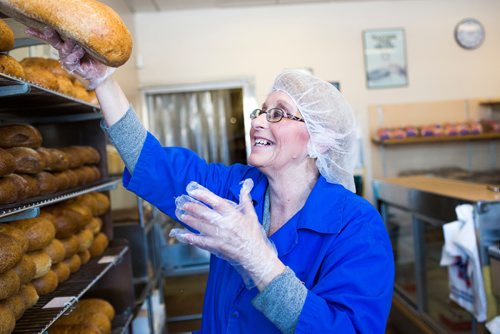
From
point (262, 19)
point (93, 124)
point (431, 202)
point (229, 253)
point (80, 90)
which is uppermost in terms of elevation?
point (262, 19)

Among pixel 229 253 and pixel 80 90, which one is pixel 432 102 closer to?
pixel 80 90

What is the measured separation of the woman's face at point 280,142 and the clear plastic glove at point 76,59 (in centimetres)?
47

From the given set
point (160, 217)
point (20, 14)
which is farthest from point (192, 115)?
point (20, 14)

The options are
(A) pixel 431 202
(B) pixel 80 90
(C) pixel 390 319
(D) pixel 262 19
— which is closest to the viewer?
(B) pixel 80 90

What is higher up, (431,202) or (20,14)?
(20,14)

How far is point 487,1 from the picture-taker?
4773mm

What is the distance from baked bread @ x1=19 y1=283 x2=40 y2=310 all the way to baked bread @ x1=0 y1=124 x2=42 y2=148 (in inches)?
18.7

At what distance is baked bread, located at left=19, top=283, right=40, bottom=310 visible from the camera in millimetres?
1391

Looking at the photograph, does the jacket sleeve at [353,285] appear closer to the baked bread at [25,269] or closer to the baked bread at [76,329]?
the baked bread at [25,269]

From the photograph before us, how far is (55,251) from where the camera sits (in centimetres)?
167

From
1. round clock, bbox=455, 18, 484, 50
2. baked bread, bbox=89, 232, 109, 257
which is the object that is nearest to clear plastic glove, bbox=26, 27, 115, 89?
baked bread, bbox=89, 232, 109, 257

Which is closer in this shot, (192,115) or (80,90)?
(80,90)

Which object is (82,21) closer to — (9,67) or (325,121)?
(9,67)

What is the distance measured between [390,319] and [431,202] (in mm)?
1232
